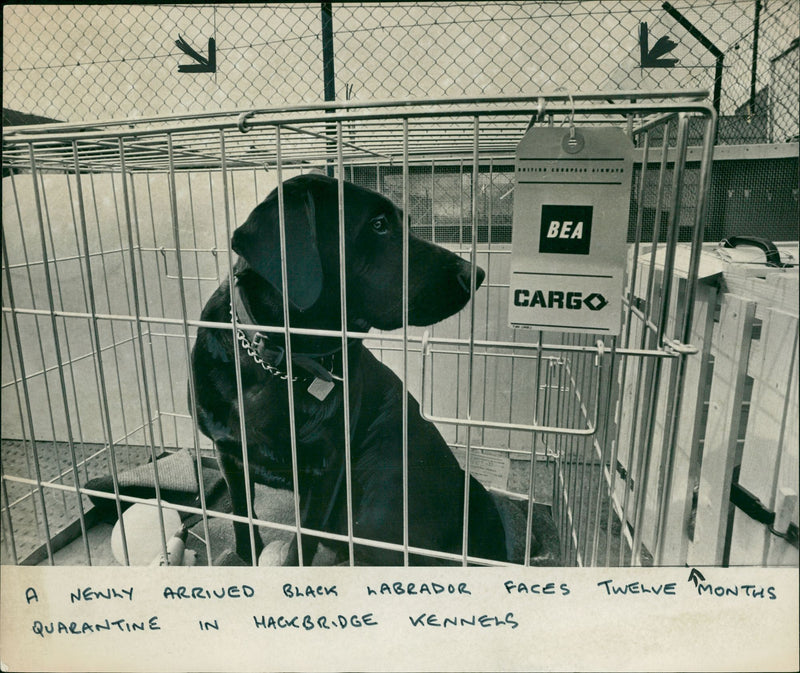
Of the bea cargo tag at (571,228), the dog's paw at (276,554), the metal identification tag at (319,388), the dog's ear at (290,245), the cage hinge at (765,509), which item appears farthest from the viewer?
the dog's paw at (276,554)

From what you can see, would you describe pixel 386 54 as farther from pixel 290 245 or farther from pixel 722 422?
pixel 722 422

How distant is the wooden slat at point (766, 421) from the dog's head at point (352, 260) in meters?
0.35

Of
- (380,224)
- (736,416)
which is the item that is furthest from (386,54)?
(736,416)

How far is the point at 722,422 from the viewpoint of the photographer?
688 mm

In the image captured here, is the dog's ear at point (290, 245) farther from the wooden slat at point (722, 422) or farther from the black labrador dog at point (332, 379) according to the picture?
the wooden slat at point (722, 422)

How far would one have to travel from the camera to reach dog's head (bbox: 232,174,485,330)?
26.6 inches

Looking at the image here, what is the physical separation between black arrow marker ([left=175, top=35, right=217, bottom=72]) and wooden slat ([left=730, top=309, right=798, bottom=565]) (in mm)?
818

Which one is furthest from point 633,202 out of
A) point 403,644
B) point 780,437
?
point 403,644

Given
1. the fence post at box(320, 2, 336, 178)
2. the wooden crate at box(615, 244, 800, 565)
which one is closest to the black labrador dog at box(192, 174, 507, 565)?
the fence post at box(320, 2, 336, 178)

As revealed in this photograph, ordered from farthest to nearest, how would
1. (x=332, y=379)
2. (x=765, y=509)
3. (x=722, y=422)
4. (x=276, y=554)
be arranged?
1. (x=276, y=554)
2. (x=332, y=379)
3. (x=722, y=422)
4. (x=765, y=509)

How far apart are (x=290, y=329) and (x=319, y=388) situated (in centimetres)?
21

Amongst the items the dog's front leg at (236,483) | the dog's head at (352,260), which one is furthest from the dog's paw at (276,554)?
the dog's head at (352,260)

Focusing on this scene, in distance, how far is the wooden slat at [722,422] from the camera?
642 mm

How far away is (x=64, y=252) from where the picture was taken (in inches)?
53.9
